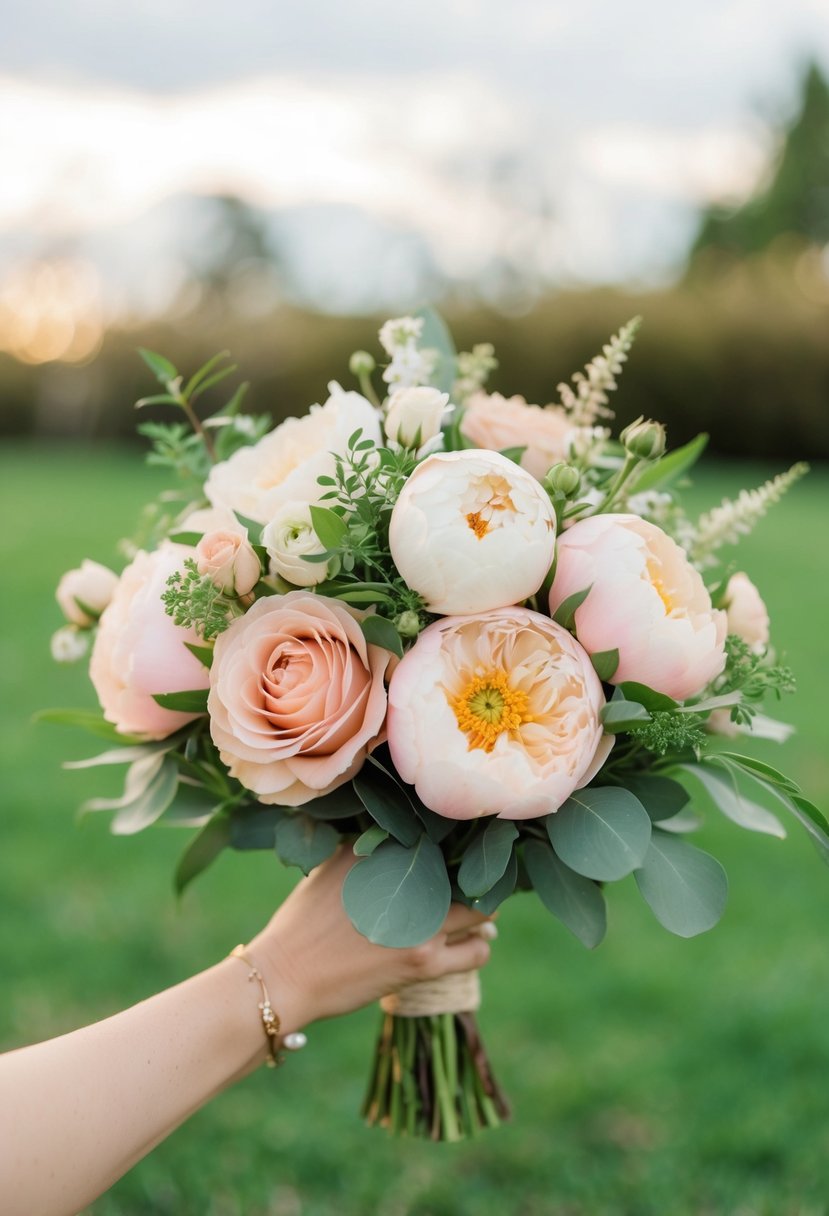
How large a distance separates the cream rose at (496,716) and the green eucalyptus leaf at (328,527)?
130mm

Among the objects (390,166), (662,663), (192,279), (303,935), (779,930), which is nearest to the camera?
(662,663)

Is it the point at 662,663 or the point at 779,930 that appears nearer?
the point at 662,663

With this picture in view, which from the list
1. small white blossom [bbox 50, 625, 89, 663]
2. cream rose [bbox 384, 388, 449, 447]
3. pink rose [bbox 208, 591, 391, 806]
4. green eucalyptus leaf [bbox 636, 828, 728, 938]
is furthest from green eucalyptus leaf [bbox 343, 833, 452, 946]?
small white blossom [bbox 50, 625, 89, 663]

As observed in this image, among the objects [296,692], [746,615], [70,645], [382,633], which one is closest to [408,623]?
[382,633]

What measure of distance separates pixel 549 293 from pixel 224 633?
17161mm

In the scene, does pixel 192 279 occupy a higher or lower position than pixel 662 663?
lower

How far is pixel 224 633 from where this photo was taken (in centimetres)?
120

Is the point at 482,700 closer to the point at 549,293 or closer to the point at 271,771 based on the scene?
the point at 271,771

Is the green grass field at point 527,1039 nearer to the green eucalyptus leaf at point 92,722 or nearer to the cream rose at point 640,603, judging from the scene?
the green eucalyptus leaf at point 92,722

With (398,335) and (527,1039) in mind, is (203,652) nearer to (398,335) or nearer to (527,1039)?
(398,335)

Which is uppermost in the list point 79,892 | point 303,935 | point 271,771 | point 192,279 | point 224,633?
point 224,633

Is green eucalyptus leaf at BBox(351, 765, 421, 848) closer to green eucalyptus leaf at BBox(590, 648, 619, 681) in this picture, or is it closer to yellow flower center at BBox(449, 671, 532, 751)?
yellow flower center at BBox(449, 671, 532, 751)

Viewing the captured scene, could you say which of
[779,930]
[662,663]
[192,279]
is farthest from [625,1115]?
[192,279]

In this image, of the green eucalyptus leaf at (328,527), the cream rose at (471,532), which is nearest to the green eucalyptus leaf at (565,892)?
the cream rose at (471,532)
